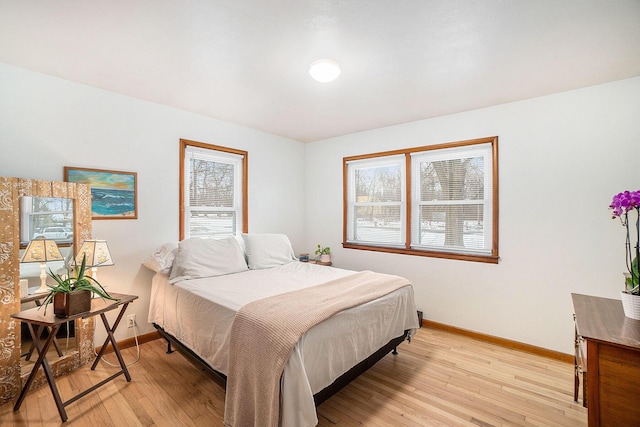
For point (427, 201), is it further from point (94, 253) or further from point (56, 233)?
point (56, 233)

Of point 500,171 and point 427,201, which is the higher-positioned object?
point 500,171

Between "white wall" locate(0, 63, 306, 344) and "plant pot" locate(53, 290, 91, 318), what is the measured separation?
82 centimetres

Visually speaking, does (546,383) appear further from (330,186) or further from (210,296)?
(330,186)

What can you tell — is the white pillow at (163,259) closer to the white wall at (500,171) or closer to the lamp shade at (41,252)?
the white wall at (500,171)

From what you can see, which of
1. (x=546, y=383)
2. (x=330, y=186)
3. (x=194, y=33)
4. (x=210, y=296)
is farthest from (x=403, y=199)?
(x=194, y=33)

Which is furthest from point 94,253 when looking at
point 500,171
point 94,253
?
point 500,171

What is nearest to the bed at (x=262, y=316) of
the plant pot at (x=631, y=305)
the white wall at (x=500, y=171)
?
the white wall at (x=500, y=171)

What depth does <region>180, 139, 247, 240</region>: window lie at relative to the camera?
346 cm

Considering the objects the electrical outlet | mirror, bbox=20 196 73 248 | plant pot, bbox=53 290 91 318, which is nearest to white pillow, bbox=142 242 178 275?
the electrical outlet

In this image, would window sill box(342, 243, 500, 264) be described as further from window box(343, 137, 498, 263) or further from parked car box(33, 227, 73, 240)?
parked car box(33, 227, 73, 240)

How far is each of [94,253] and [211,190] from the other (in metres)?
1.53

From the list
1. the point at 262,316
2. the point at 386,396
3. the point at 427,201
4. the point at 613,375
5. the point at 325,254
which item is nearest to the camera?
the point at 613,375

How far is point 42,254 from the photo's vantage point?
230cm

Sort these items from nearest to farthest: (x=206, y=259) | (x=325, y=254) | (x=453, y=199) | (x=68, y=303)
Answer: (x=68, y=303) < (x=206, y=259) < (x=453, y=199) < (x=325, y=254)
